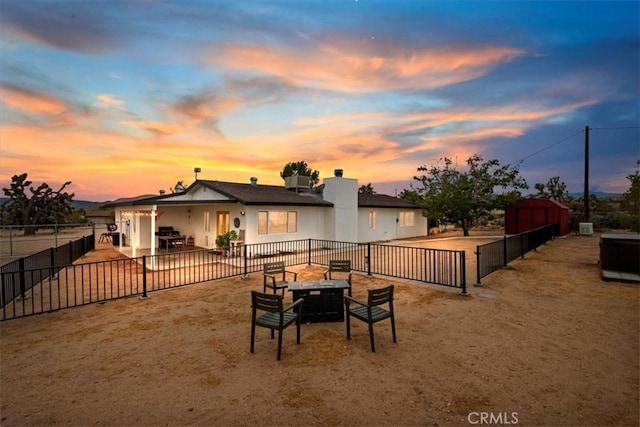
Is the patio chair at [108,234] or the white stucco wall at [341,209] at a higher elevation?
the white stucco wall at [341,209]

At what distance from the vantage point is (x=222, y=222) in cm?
1658

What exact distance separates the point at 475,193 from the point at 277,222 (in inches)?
685

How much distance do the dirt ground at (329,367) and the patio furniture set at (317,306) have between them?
279 millimetres

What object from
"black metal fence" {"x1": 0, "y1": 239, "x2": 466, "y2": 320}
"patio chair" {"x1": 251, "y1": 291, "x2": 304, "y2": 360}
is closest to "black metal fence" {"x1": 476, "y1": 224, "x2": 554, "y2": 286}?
"black metal fence" {"x1": 0, "y1": 239, "x2": 466, "y2": 320}

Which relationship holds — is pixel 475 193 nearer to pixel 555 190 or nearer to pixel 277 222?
pixel 277 222

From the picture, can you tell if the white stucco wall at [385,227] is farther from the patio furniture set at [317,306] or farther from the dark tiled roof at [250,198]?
the patio furniture set at [317,306]

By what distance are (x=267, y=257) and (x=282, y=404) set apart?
36.4ft

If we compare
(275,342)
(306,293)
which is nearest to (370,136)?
(306,293)

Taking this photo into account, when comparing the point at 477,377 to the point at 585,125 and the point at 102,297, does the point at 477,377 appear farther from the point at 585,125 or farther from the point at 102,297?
the point at 585,125

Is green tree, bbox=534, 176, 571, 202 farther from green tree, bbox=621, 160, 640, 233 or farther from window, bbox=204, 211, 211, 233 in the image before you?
window, bbox=204, 211, 211, 233

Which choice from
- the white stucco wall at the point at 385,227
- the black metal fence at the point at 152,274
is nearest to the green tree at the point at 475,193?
the white stucco wall at the point at 385,227

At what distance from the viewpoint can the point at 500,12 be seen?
33.5ft

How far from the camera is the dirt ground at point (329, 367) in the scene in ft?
10.6

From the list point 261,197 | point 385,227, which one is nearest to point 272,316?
point 261,197
